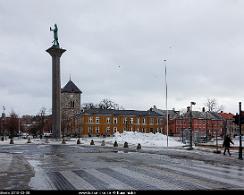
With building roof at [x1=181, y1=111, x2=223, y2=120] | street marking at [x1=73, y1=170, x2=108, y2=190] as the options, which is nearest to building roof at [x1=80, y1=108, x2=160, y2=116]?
building roof at [x1=181, y1=111, x2=223, y2=120]

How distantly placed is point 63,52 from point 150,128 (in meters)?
76.7

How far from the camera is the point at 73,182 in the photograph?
13.1 meters

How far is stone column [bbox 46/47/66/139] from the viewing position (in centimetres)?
6341

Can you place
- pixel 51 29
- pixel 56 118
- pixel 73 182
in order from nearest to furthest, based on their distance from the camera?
pixel 73 182 < pixel 56 118 < pixel 51 29

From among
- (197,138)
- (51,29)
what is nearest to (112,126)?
(51,29)

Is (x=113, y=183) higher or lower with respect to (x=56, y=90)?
lower

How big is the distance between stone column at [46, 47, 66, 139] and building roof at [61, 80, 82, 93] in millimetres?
78044

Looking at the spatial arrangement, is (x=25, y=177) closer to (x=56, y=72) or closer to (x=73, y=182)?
(x=73, y=182)

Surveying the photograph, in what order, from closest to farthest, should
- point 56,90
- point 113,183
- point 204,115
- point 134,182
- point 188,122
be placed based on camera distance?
point 113,183 < point 134,182 < point 56,90 < point 188,122 < point 204,115

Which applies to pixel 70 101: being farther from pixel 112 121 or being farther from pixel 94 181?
pixel 94 181

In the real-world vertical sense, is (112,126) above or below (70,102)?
below

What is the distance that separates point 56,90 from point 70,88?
8092cm

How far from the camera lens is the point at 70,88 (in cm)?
14375

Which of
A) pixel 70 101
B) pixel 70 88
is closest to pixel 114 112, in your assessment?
pixel 70 101
